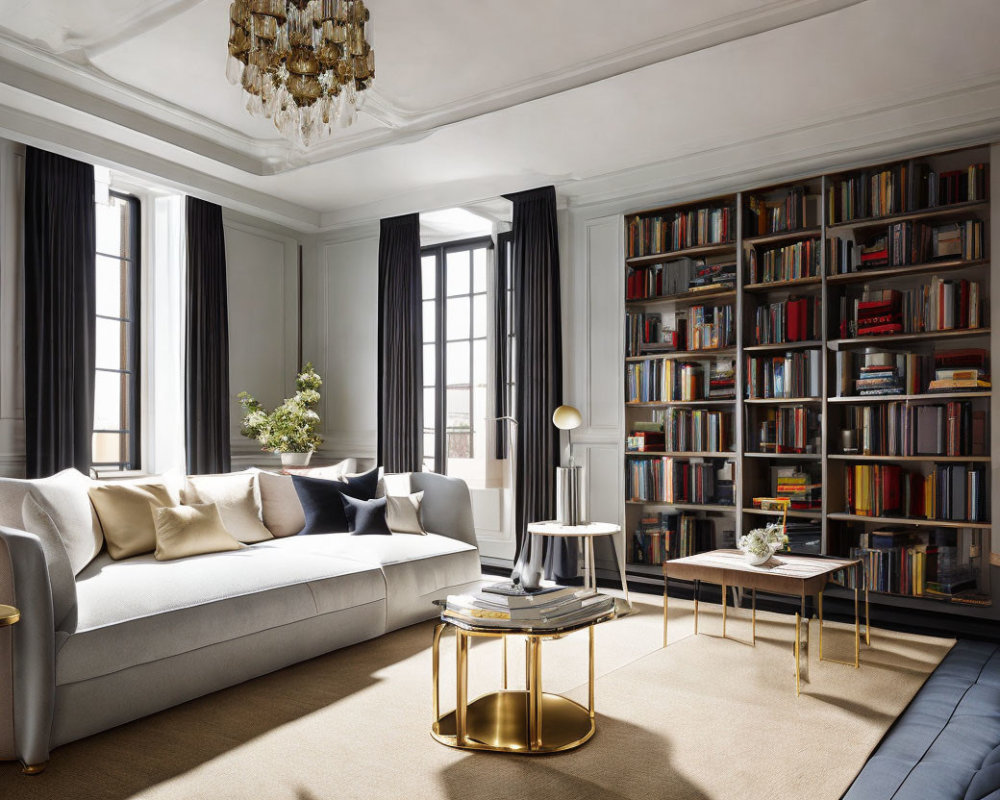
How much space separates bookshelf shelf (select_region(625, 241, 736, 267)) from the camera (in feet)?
16.8

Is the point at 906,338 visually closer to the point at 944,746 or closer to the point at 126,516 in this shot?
the point at 944,746

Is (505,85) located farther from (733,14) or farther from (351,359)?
(351,359)

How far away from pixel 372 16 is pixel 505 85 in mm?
927

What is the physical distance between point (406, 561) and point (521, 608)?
1.62 meters

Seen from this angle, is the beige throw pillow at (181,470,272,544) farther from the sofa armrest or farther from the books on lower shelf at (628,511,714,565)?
the books on lower shelf at (628,511,714,565)

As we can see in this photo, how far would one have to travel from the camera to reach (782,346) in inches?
190

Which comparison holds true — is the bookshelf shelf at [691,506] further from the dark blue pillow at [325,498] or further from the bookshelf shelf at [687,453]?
the dark blue pillow at [325,498]

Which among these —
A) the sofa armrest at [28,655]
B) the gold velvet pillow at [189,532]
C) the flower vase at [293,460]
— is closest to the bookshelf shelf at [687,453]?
the flower vase at [293,460]

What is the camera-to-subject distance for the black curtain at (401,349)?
620 cm

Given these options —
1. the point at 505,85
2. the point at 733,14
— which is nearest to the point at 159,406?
the point at 505,85

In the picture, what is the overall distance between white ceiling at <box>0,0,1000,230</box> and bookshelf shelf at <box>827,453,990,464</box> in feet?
5.66

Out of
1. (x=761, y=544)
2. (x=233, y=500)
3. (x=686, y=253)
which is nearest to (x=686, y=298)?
(x=686, y=253)

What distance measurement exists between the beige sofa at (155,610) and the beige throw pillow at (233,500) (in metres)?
0.08

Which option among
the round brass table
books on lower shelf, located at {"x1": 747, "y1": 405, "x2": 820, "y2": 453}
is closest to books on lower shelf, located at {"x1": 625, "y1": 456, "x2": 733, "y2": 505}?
books on lower shelf, located at {"x1": 747, "y1": 405, "x2": 820, "y2": 453}
